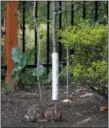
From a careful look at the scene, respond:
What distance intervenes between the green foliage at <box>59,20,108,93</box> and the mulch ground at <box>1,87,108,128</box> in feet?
1.15

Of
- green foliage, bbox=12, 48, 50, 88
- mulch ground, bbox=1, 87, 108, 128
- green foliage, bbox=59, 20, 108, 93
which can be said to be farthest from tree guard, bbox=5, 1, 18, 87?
green foliage, bbox=59, 20, 108, 93

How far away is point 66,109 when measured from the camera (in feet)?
16.3

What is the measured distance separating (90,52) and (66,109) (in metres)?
0.69

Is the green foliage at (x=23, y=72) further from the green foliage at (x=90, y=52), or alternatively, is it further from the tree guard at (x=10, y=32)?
the green foliage at (x=90, y=52)

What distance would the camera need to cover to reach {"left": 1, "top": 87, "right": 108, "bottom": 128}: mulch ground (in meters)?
4.52

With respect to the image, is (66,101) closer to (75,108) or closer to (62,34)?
(75,108)

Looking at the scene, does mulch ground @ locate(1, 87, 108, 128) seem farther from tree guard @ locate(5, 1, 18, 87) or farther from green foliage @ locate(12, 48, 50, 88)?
tree guard @ locate(5, 1, 18, 87)

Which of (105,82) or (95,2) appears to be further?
(95,2)

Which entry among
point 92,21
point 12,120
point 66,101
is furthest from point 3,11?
point 12,120

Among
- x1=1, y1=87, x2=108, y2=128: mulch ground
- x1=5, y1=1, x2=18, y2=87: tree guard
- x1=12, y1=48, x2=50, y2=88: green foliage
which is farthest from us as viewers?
x1=5, y1=1, x2=18, y2=87: tree guard

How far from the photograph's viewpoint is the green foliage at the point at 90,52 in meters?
4.60

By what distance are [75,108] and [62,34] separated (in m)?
0.81

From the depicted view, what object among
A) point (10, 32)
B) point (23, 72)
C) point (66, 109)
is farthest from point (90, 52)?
point (10, 32)

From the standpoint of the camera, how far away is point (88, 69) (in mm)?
4621
